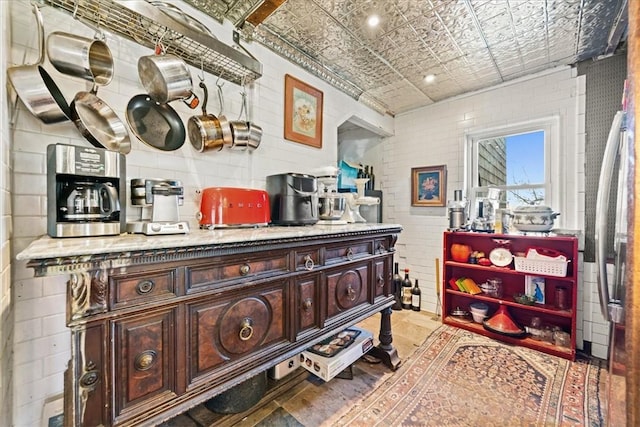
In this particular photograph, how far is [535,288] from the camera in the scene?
246 centimetres

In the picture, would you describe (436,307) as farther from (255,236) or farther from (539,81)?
(255,236)

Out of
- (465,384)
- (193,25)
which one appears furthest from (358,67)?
(465,384)

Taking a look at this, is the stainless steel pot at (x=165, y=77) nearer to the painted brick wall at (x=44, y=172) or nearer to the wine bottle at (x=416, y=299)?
the painted brick wall at (x=44, y=172)

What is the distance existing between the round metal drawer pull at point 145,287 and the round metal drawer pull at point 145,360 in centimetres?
20

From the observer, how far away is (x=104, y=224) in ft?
3.44

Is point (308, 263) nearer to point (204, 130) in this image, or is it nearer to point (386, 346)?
point (204, 130)

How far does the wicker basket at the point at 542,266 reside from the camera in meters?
2.20

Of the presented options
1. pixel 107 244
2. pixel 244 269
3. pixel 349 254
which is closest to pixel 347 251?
pixel 349 254

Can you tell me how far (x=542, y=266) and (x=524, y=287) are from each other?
0.41 m

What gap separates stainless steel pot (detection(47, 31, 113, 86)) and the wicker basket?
3.38 m

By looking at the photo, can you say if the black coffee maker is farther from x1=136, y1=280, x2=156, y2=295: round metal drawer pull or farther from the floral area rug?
the floral area rug

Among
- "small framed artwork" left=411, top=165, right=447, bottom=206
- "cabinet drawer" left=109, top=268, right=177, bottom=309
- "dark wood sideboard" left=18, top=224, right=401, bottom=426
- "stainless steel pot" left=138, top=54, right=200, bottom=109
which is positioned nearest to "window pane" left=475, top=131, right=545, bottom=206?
"small framed artwork" left=411, top=165, right=447, bottom=206

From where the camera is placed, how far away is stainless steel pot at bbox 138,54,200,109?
4.21 ft

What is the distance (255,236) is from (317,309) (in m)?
0.61
